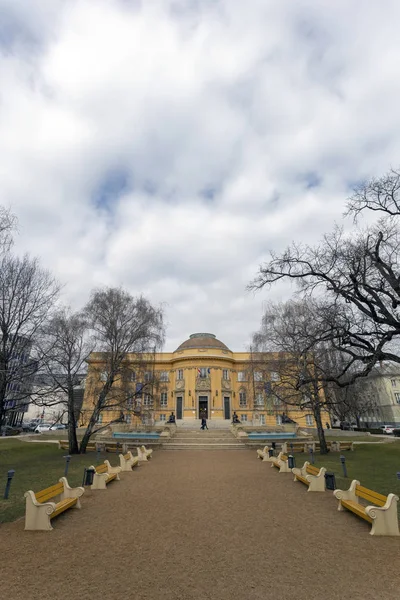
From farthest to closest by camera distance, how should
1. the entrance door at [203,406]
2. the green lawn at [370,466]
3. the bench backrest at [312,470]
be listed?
the entrance door at [203,406] → the green lawn at [370,466] → the bench backrest at [312,470]

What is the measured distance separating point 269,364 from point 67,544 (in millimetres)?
19613

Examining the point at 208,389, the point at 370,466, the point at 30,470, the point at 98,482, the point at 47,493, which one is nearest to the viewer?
the point at 47,493

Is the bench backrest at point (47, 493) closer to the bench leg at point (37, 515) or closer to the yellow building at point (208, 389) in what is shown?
the bench leg at point (37, 515)

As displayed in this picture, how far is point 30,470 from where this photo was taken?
1552 centimetres

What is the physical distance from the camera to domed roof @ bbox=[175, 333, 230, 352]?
2014 inches

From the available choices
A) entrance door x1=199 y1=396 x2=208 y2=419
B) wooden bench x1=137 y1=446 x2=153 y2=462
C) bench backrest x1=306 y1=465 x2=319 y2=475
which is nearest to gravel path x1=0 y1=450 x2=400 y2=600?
bench backrest x1=306 y1=465 x2=319 y2=475

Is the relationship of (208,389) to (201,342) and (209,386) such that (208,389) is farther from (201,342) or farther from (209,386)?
(201,342)

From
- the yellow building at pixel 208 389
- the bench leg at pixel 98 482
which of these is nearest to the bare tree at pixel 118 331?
the bench leg at pixel 98 482

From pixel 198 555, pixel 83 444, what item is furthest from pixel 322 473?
pixel 83 444

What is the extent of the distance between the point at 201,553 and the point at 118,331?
1779 cm

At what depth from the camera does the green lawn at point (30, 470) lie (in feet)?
29.9

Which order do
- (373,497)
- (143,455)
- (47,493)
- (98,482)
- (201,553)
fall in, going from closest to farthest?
(201,553)
(373,497)
(47,493)
(98,482)
(143,455)

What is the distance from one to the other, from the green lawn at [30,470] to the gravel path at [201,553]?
6.47 feet

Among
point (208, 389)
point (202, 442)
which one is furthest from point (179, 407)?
point (202, 442)
